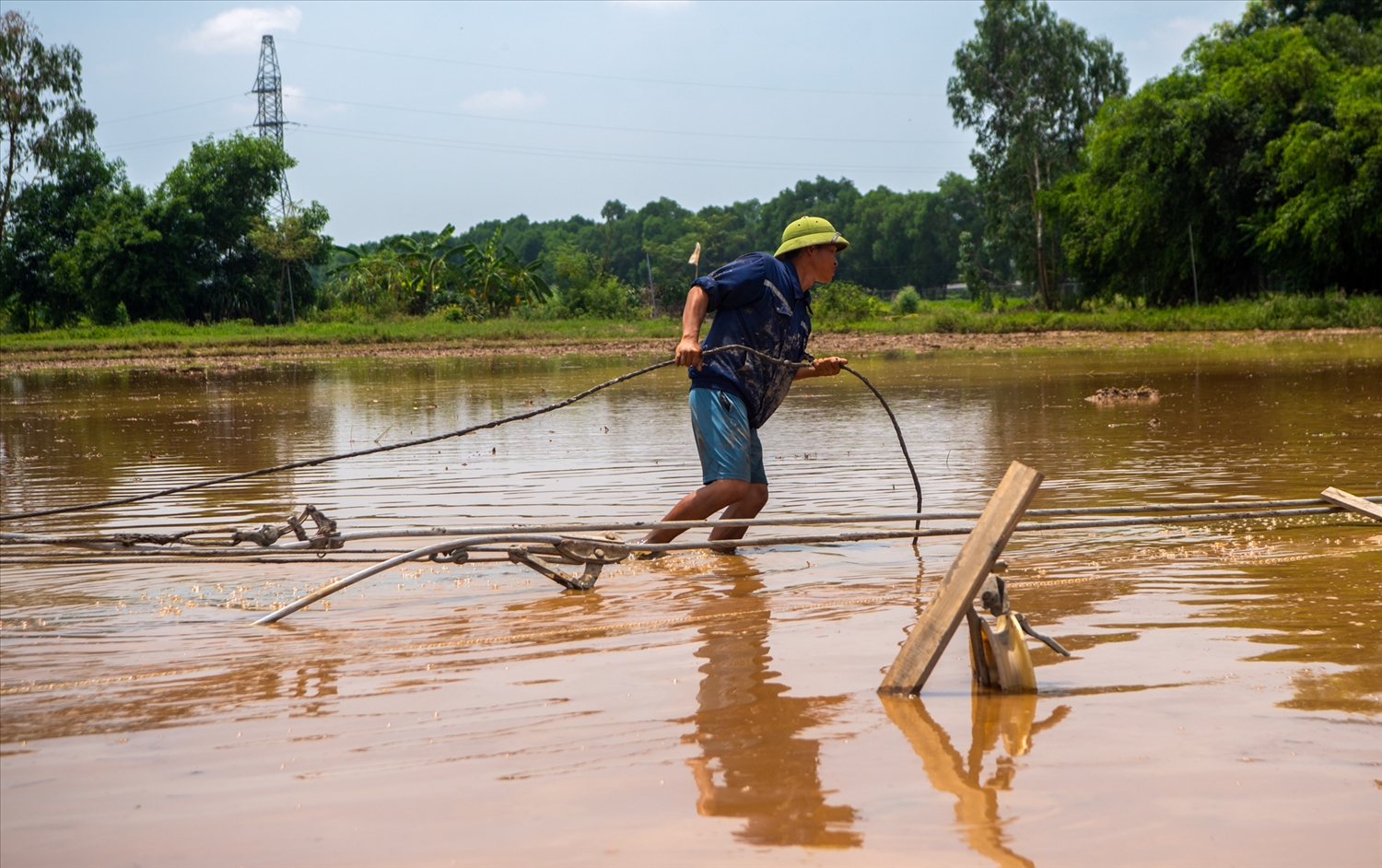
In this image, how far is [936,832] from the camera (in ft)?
7.88

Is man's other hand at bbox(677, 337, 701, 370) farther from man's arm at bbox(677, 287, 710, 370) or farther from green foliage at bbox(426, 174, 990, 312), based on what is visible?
green foliage at bbox(426, 174, 990, 312)

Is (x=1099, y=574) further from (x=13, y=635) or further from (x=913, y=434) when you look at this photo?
(x=913, y=434)

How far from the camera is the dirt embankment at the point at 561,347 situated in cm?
2497

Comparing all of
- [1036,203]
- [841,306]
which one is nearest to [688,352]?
[841,306]

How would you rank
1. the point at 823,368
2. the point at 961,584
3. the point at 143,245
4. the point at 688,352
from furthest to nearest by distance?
the point at 143,245
the point at 823,368
the point at 688,352
the point at 961,584

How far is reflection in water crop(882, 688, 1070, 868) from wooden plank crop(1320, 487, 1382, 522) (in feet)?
7.33

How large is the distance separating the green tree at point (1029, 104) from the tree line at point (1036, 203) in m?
0.07

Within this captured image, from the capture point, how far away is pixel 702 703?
3.23 m

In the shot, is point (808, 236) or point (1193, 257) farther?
point (1193, 257)

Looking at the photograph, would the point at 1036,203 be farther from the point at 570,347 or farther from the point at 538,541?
the point at 538,541

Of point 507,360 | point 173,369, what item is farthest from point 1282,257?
point 173,369

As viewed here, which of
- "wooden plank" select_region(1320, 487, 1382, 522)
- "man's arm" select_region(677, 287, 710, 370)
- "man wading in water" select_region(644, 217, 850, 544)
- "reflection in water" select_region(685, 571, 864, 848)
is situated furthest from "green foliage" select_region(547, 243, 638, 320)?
"reflection in water" select_region(685, 571, 864, 848)

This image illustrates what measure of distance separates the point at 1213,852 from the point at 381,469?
7296 mm

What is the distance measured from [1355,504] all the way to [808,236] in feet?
7.99
